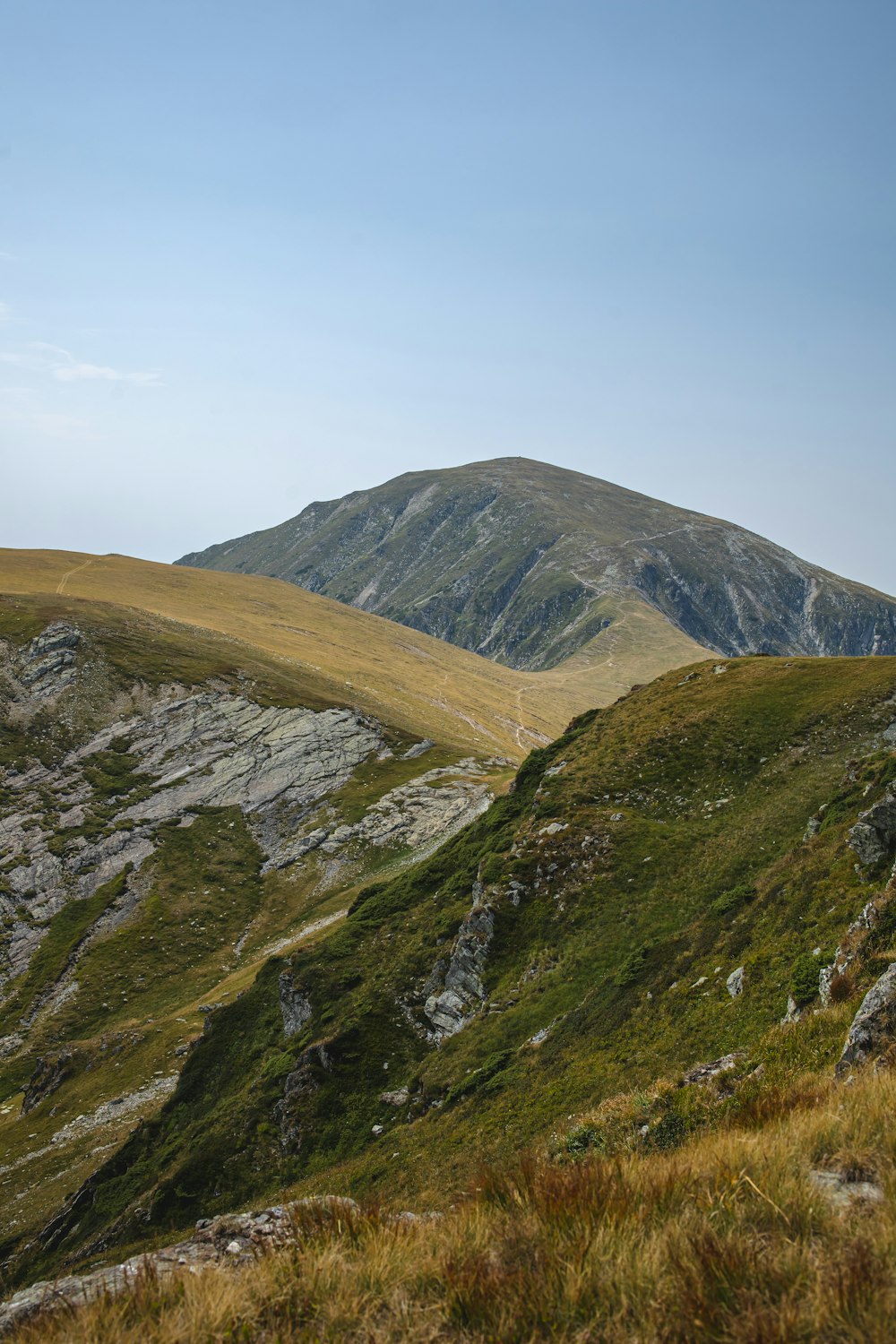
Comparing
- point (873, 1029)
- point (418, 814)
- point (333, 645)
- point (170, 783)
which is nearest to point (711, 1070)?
point (873, 1029)

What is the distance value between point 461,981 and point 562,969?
4758 mm

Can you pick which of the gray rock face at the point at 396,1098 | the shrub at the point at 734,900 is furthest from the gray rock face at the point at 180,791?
the shrub at the point at 734,900

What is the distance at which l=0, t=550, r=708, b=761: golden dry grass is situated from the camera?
117m

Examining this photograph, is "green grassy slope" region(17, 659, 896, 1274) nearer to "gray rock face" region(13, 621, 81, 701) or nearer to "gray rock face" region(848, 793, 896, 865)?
"gray rock face" region(848, 793, 896, 865)

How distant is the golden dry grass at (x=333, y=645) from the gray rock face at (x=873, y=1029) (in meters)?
89.6

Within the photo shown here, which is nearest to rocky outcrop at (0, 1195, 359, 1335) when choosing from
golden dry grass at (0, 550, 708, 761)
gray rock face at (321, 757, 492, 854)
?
gray rock face at (321, 757, 492, 854)

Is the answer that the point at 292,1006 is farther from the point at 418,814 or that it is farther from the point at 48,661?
the point at 48,661

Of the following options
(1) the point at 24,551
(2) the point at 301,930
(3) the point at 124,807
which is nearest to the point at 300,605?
(1) the point at 24,551

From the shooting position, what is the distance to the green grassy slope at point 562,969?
17.5 m

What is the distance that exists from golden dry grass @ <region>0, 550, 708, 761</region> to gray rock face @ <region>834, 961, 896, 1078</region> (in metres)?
89.6

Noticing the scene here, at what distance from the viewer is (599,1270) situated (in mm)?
4652

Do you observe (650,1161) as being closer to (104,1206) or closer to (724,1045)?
(724,1045)

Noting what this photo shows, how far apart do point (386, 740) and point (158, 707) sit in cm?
2952

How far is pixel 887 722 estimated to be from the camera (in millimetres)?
34125
